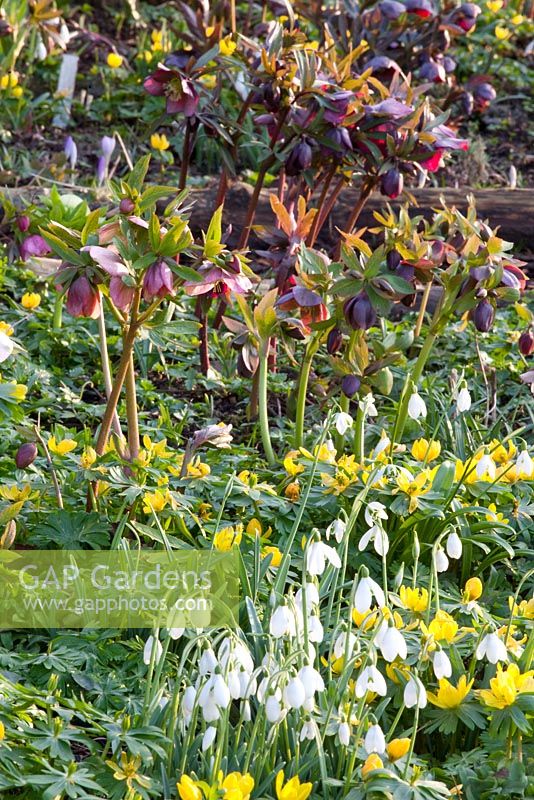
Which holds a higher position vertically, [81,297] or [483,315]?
[81,297]

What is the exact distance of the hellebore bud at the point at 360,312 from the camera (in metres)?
2.17

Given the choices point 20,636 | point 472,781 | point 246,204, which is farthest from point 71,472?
point 246,204

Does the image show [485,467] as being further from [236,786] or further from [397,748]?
[236,786]

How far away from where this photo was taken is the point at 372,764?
143 cm

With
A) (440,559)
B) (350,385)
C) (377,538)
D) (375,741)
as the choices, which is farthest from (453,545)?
(350,385)

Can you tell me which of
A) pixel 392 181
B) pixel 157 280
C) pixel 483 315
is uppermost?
pixel 157 280

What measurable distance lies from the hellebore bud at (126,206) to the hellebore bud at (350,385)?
0.60m

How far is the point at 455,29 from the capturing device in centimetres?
393

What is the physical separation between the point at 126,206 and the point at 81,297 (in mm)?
191

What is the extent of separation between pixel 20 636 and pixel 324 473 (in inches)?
25.9

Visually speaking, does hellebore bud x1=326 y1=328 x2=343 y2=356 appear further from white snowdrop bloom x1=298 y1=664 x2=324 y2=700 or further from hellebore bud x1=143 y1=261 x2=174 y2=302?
white snowdrop bloom x1=298 y1=664 x2=324 y2=700

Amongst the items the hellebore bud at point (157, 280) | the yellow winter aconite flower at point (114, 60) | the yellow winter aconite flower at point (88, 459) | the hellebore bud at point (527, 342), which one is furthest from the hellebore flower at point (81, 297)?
the yellow winter aconite flower at point (114, 60)

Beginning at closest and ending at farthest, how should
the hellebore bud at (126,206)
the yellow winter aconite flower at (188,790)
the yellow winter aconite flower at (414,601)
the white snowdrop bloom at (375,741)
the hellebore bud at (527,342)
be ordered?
the yellow winter aconite flower at (188,790) → the white snowdrop bloom at (375,741) → the yellow winter aconite flower at (414,601) → the hellebore bud at (126,206) → the hellebore bud at (527,342)

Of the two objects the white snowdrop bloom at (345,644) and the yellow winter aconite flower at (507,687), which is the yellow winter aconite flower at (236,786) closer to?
the white snowdrop bloom at (345,644)
